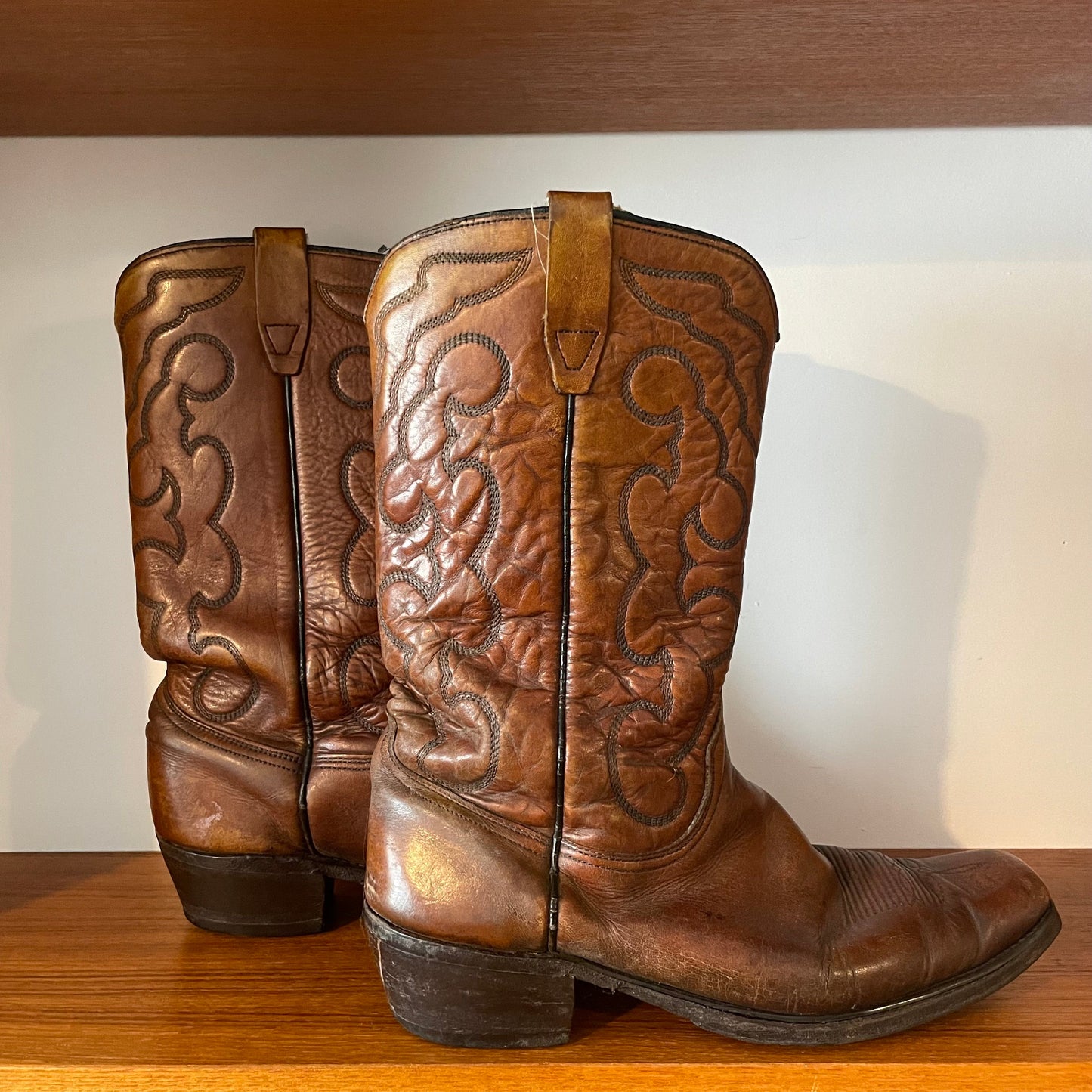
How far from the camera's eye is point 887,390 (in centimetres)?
135

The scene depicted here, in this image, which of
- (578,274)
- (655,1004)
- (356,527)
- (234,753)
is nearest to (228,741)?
(234,753)

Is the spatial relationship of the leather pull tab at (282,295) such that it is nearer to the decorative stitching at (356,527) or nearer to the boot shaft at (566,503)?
the decorative stitching at (356,527)

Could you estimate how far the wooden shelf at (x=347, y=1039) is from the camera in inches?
32.9

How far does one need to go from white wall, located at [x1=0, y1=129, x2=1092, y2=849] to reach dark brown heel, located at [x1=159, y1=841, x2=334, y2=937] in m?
0.33

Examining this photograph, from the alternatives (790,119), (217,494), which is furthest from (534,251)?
(790,119)

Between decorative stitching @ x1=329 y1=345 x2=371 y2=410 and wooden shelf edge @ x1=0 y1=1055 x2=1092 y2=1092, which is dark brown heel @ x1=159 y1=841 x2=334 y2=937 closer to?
wooden shelf edge @ x1=0 y1=1055 x2=1092 y2=1092

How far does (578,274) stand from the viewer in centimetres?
83

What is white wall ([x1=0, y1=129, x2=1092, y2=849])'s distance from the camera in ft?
4.37

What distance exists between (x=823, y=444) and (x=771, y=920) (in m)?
0.65

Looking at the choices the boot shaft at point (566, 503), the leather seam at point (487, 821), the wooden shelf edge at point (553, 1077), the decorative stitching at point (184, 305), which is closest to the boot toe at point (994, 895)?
the wooden shelf edge at point (553, 1077)

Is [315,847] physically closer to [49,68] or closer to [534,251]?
[534,251]

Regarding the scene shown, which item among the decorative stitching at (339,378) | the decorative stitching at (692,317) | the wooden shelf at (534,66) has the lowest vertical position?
the decorative stitching at (339,378)

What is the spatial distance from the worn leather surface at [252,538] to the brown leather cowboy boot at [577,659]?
208 mm

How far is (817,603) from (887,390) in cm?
28
